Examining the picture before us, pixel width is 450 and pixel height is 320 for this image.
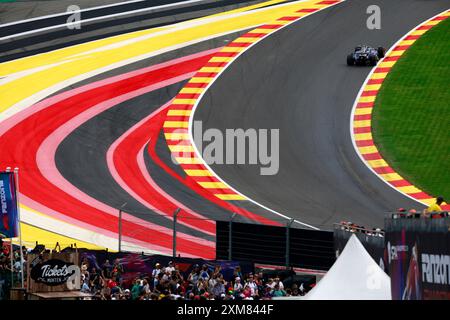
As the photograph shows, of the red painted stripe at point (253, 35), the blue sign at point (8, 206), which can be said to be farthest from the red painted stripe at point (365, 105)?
the blue sign at point (8, 206)

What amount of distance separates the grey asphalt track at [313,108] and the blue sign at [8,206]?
13.3 meters

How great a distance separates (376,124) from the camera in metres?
43.0

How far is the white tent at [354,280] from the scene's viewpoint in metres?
18.5

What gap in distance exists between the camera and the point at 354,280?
1944 centimetres

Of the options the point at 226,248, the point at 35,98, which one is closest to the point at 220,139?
the point at 35,98

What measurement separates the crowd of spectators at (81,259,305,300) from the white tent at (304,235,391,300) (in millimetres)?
2380

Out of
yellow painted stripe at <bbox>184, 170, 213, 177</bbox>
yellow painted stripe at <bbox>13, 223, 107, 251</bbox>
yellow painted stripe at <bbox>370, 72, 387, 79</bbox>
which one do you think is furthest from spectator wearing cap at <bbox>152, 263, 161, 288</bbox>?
yellow painted stripe at <bbox>370, 72, 387, 79</bbox>

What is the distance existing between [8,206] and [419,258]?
395 inches

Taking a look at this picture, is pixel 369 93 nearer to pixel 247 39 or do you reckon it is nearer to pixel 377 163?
pixel 377 163

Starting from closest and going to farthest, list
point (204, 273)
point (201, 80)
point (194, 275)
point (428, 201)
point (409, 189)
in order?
point (204, 273)
point (194, 275)
point (428, 201)
point (409, 189)
point (201, 80)

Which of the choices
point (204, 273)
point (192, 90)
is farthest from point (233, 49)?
point (204, 273)

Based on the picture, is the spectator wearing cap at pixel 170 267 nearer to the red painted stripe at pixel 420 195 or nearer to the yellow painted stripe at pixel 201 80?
the red painted stripe at pixel 420 195
